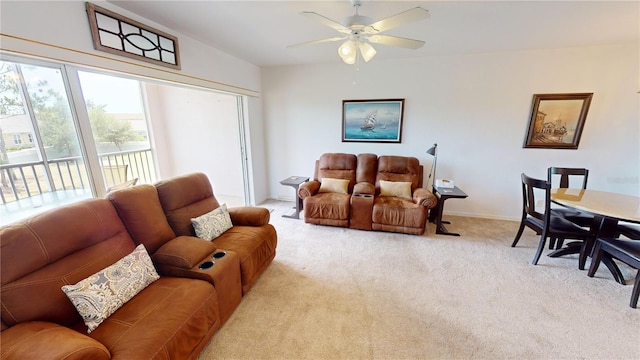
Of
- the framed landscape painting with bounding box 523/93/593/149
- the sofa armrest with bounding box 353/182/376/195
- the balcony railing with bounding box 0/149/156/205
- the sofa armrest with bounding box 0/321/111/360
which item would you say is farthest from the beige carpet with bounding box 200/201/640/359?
the balcony railing with bounding box 0/149/156/205

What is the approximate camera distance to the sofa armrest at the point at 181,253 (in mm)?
1708

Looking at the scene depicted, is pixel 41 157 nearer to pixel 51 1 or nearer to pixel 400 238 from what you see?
pixel 51 1

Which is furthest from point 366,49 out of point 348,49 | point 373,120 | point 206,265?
point 206,265

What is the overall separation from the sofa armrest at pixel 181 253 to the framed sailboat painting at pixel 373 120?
3012 millimetres

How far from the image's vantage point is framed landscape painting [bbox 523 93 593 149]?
3.24 meters

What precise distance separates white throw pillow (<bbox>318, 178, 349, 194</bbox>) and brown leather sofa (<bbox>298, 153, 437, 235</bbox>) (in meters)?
0.03

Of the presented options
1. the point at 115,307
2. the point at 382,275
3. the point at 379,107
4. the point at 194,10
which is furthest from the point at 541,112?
the point at 115,307

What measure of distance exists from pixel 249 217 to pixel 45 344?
1.58 m

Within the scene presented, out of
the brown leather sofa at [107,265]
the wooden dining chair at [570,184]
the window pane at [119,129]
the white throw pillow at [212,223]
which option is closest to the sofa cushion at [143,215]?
the brown leather sofa at [107,265]

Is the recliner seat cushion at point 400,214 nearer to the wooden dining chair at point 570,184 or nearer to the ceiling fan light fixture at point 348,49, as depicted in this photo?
the wooden dining chair at point 570,184

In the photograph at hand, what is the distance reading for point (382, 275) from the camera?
7.97 feet

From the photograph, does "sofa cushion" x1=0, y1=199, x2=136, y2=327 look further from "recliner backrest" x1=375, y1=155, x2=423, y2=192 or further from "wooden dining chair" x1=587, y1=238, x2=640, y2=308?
"wooden dining chair" x1=587, y1=238, x2=640, y2=308

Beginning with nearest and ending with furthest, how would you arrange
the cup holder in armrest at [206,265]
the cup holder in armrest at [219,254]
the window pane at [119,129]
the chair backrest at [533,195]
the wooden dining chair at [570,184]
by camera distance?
the cup holder in armrest at [206,265], the cup holder in armrest at [219,254], the chair backrest at [533,195], the wooden dining chair at [570,184], the window pane at [119,129]

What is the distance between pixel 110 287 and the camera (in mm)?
1375
